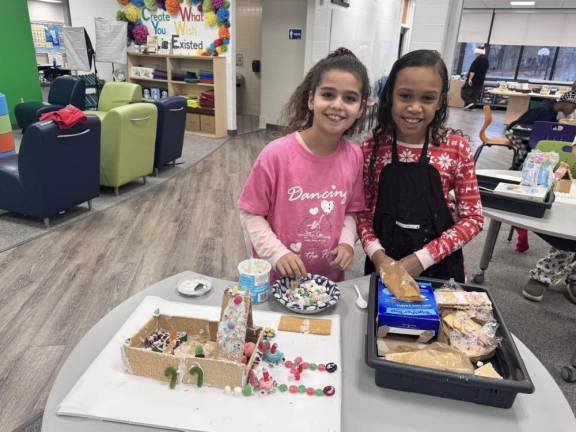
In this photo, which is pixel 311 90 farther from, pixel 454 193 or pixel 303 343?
pixel 303 343

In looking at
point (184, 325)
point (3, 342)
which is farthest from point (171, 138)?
point (184, 325)

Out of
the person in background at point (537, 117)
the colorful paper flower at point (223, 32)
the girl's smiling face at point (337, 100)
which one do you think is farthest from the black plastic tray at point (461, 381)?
the colorful paper flower at point (223, 32)

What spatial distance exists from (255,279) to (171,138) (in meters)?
3.96

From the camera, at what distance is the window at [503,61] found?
12391 mm

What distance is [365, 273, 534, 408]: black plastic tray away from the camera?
31.3 inches

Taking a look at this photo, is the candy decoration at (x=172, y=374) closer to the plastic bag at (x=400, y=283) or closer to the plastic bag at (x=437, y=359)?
the plastic bag at (x=437, y=359)

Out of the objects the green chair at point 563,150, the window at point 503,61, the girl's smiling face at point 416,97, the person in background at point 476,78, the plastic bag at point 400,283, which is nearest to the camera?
the plastic bag at point 400,283

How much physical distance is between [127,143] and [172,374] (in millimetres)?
3436

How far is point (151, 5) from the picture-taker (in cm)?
662

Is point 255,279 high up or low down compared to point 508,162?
up

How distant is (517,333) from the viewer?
2320mm

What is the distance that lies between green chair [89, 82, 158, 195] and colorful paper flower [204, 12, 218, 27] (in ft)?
9.29

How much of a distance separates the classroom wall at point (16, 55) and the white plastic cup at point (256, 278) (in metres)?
6.72

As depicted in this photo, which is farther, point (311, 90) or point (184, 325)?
point (311, 90)
